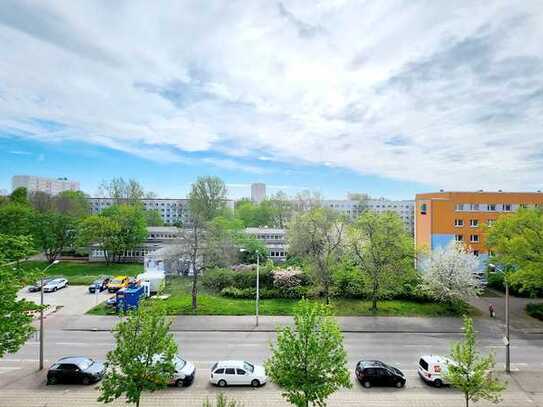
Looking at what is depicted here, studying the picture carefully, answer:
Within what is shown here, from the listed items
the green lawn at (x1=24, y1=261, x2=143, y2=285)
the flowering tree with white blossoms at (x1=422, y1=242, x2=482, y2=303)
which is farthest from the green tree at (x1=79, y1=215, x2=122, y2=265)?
the flowering tree with white blossoms at (x1=422, y1=242, x2=482, y2=303)

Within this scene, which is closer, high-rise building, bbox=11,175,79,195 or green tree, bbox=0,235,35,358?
green tree, bbox=0,235,35,358

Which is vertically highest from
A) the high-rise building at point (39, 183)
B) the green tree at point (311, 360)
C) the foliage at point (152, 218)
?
the high-rise building at point (39, 183)

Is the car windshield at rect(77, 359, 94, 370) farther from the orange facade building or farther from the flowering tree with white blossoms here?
the orange facade building

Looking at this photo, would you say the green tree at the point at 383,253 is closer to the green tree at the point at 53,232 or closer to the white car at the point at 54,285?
the white car at the point at 54,285

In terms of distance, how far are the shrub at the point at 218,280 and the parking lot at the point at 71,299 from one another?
10.4 metres

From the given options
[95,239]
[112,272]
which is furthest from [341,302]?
[95,239]

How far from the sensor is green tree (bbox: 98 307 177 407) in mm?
14180

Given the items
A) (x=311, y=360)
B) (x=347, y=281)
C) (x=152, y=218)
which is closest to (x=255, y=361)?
(x=311, y=360)

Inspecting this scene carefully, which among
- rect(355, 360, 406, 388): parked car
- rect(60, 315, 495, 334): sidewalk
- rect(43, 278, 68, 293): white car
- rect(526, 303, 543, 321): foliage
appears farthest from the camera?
rect(43, 278, 68, 293): white car

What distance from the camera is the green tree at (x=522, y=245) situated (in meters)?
29.8

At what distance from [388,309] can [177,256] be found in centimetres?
1979

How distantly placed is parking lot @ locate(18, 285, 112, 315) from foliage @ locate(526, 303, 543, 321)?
3953 centimetres

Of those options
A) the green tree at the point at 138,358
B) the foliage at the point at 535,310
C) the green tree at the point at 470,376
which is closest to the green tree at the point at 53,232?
the green tree at the point at 138,358

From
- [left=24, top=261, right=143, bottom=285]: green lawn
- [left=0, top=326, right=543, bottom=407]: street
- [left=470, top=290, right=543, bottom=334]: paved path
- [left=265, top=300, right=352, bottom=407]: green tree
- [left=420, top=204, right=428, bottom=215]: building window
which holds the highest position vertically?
[left=420, top=204, right=428, bottom=215]: building window
